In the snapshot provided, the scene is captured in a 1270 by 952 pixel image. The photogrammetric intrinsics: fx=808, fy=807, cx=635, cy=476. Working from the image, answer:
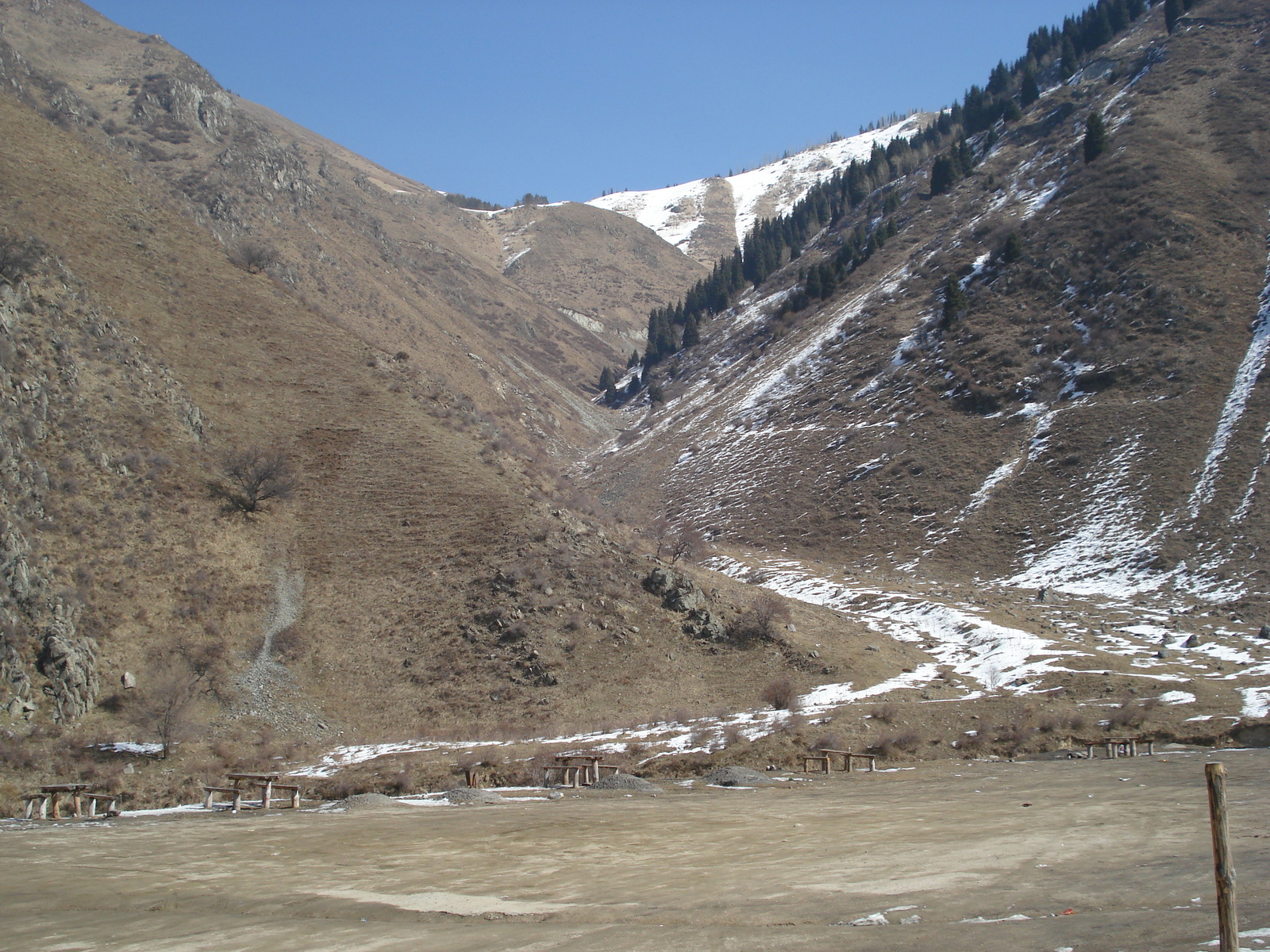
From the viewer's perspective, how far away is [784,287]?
10725 centimetres

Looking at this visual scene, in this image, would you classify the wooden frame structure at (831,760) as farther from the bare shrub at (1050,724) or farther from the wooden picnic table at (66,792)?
the wooden picnic table at (66,792)

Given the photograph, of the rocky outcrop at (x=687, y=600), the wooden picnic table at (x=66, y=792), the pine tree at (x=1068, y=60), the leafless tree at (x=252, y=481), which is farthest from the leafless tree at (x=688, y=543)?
the pine tree at (x=1068, y=60)

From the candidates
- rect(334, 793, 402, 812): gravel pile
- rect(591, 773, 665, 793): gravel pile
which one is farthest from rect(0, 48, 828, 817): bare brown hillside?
rect(334, 793, 402, 812): gravel pile

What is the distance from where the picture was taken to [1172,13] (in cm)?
9800

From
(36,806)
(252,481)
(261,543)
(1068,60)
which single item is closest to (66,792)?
(36,806)

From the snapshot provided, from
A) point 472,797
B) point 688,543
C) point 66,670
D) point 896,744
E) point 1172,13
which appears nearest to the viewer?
point 472,797

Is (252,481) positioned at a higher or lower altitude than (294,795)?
higher

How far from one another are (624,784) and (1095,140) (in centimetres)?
8263

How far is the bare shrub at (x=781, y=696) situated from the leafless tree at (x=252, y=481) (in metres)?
23.1

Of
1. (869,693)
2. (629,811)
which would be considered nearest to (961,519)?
(869,693)

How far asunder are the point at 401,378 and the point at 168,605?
20606mm

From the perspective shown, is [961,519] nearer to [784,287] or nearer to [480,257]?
[784,287]

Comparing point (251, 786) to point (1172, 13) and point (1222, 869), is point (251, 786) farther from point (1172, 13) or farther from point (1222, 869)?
point (1172, 13)

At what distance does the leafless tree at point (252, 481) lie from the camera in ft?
116
